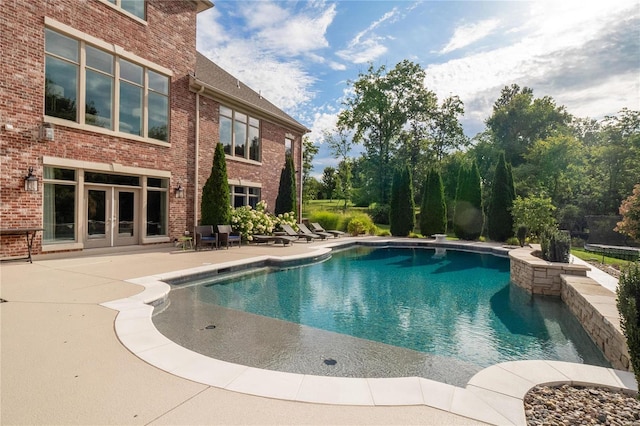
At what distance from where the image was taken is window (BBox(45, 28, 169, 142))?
30.5ft

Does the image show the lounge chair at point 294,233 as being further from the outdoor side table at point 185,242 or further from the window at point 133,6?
the window at point 133,6

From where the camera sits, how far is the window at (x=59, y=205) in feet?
30.1

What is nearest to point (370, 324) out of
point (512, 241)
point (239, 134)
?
point (239, 134)

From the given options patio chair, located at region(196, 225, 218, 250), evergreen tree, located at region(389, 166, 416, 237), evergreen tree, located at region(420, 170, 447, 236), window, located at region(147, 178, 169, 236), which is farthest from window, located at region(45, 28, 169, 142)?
evergreen tree, located at region(420, 170, 447, 236)

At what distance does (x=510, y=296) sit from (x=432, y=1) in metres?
10.3

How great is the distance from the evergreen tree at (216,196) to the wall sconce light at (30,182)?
530cm

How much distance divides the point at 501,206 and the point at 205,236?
49.8 feet

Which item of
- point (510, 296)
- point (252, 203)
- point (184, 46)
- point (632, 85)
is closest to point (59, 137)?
point (184, 46)

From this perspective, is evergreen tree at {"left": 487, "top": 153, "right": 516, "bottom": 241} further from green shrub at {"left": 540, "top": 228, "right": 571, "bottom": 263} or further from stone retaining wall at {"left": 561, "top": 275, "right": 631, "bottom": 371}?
stone retaining wall at {"left": 561, "top": 275, "right": 631, "bottom": 371}

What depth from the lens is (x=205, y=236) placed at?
41.5 ft

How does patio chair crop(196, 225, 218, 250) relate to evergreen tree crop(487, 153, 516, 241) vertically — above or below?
below

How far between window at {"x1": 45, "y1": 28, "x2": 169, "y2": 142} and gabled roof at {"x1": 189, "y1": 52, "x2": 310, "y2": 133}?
1865 millimetres

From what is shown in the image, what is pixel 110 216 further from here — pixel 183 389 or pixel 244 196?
pixel 183 389

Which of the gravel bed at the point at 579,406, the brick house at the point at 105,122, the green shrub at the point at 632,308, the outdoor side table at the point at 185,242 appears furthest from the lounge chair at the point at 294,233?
the green shrub at the point at 632,308
